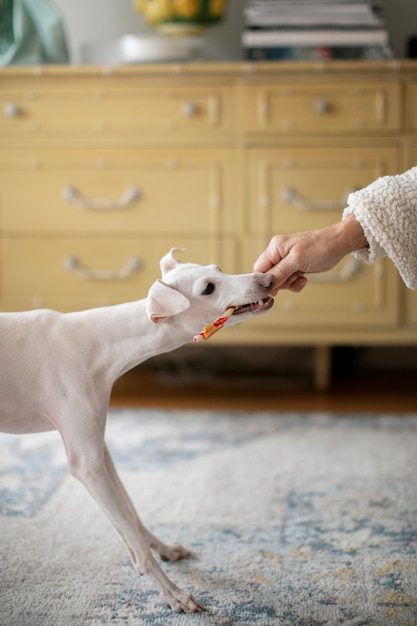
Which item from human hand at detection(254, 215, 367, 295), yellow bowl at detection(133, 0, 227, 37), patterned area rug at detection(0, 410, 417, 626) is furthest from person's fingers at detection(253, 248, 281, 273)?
yellow bowl at detection(133, 0, 227, 37)

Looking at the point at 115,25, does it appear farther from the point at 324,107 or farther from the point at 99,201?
the point at 324,107

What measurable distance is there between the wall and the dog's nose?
1764mm

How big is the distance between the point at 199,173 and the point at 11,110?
548 mm

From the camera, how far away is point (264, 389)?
9.08ft

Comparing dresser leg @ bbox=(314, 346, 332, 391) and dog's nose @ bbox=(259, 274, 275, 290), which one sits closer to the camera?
dog's nose @ bbox=(259, 274, 275, 290)

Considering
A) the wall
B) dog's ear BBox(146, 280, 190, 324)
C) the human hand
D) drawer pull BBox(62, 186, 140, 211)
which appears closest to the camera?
dog's ear BBox(146, 280, 190, 324)

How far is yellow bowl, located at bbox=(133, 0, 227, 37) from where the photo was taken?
2.58 m

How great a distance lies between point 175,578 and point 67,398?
1.19 ft

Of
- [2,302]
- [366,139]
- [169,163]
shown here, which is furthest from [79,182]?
[366,139]

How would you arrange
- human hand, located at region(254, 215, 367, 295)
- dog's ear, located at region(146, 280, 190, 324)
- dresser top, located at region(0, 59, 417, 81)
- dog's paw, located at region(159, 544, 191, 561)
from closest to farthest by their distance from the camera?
1. dog's ear, located at region(146, 280, 190, 324)
2. human hand, located at region(254, 215, 367, 295)
3. dog's paw, located at region(159, 544, 191, 561)
4. dresser top, located at region(0, 59, 417, 81)

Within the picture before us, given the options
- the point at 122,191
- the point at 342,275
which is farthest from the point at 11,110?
the point at 342,275

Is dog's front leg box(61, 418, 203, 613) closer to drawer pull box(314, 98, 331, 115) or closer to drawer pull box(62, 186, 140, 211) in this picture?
drawer pull box(62, 186, 140, 211)

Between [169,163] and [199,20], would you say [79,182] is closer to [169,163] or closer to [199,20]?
[169,163]

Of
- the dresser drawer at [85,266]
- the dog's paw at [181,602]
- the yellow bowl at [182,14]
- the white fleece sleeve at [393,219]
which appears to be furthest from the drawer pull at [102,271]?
the dog's paw at [181,602]
